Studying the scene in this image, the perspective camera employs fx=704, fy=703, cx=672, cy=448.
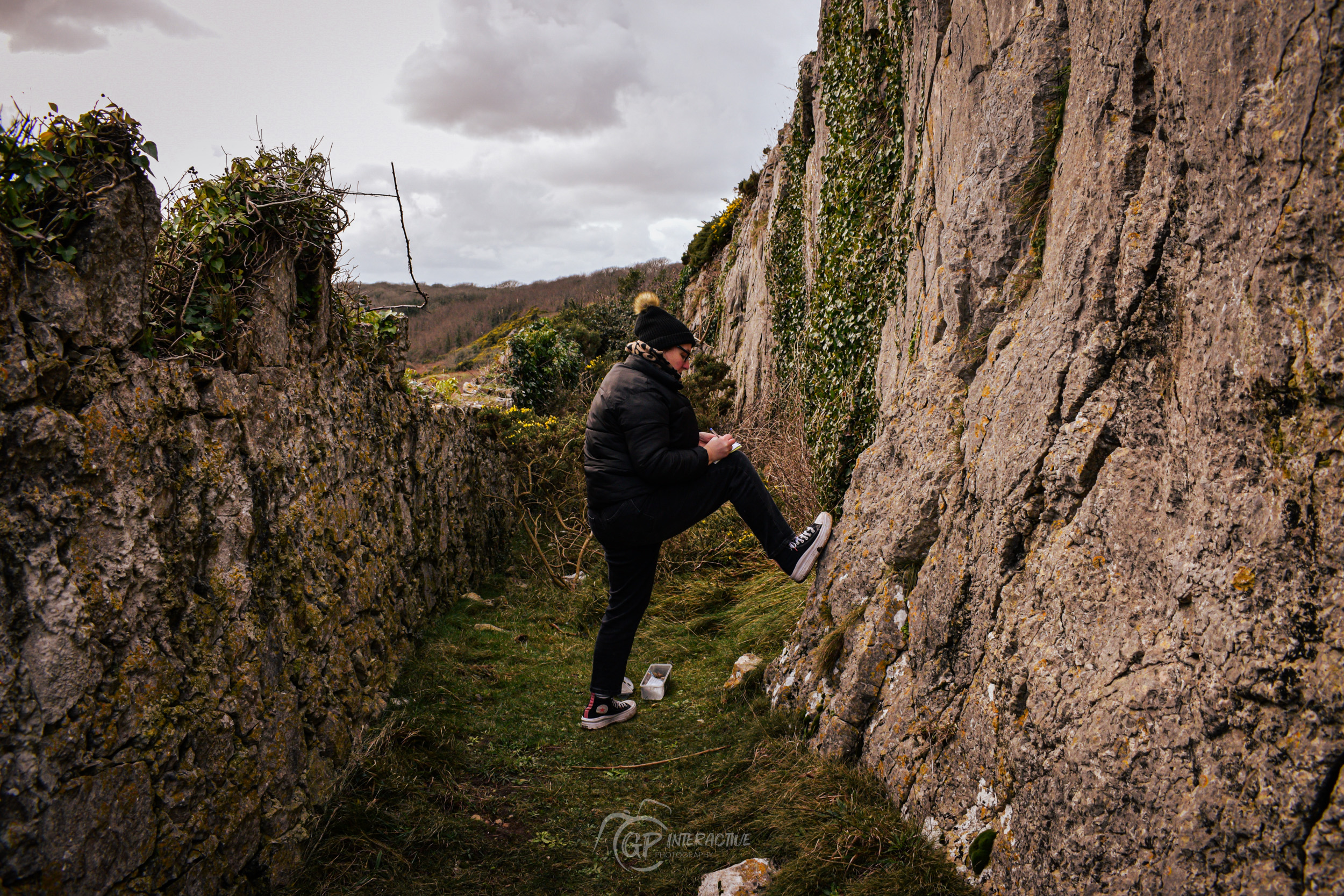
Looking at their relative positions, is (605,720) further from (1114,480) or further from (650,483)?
(1114,480)

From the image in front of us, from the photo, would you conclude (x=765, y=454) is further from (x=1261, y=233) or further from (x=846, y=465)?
(x=1261, y=233)

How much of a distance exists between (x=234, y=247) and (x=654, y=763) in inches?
137

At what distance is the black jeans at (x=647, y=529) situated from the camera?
4023mm

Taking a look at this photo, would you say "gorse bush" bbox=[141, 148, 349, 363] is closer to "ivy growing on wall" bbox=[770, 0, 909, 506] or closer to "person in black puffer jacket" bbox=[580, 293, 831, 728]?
"person in black puffer jacket" bbox=[580, 293, 831, 728]

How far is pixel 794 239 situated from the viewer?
9.53 m

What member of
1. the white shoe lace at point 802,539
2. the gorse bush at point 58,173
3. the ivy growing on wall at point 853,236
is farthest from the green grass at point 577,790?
the gorse bush at point 58,173

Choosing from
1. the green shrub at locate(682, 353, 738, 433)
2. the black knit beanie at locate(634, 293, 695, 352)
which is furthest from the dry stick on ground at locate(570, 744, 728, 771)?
the green shrub at locate(682, 353, 738, 433)


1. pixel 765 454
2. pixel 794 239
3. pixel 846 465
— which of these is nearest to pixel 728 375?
pixel 794 239

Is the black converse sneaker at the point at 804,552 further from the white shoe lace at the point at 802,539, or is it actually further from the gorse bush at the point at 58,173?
the gorse bush at the point at 58,173

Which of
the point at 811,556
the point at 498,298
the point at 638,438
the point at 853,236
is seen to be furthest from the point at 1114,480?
the point at 498,298

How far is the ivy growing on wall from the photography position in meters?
5.46

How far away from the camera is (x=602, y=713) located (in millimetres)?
4414

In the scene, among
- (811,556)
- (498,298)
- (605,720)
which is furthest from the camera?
(498,298)

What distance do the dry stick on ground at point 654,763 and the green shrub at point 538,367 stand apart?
845 centimetres
